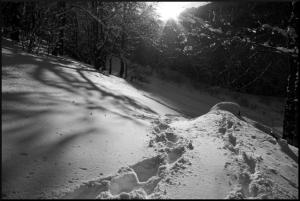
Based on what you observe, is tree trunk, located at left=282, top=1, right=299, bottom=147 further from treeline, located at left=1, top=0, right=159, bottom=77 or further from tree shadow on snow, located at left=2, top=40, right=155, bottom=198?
treeline, located at left=1, top=0, right=159, bottom=77

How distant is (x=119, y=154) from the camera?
312cm

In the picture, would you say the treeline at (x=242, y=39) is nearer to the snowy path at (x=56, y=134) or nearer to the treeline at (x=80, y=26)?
the snowy path at (x=56, y=134)

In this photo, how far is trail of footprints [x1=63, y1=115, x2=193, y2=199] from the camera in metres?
2.43

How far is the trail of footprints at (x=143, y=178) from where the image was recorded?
2434 millimetres

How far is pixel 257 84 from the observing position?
55.3 ft

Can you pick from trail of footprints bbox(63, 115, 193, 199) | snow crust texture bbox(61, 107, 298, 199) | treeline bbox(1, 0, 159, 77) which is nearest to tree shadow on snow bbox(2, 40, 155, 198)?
trail of footprints bbox(63, 115, 193, 199)

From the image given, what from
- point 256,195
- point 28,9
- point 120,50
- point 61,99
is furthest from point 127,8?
point 256,195

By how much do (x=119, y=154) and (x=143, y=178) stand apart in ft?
1.50

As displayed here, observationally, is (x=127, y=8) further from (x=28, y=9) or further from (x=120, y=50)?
(x=28, y=9)

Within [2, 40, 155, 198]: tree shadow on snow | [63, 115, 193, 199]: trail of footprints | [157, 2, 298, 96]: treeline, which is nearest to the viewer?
[63, 115, 193, 199]: trail of footprints

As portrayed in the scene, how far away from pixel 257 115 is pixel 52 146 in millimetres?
12760

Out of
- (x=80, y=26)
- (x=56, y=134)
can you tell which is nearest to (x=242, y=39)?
(x=56, y=134)

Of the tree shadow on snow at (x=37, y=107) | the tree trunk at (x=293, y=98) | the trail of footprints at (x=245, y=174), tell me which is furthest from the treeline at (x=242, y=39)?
the tree shadow on snow at (x=37, y=107)

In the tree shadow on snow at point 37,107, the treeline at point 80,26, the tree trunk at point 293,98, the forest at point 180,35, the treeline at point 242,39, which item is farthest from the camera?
the treeline at point 80,26
